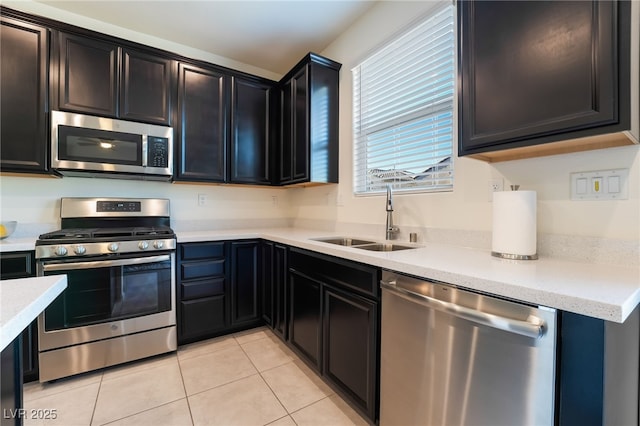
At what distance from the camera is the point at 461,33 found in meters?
1.26

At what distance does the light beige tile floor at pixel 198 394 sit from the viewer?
58.2 inches

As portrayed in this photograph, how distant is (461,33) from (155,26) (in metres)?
2.63

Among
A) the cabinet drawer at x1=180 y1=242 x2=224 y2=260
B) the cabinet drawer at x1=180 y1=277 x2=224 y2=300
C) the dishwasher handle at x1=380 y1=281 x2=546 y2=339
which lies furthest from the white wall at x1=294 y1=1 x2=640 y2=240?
the cabinet drawer at x1=180 y1=277 x2=224 y2=300

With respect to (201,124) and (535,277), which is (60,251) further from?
(535,277)

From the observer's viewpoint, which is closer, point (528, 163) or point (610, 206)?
point (610, 206)

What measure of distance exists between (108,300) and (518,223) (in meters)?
Answer: 2.57

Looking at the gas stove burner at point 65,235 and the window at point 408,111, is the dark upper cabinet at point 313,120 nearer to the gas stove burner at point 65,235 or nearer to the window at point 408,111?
the window at point 408,111

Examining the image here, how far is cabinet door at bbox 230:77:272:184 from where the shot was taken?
2689mm

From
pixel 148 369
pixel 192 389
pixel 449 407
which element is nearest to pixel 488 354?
pixel 449 407

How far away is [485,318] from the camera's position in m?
0.91

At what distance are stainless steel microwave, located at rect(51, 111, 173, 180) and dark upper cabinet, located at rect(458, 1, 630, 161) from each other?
2294 mm

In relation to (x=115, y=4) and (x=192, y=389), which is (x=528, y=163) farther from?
(x=115, y=4)

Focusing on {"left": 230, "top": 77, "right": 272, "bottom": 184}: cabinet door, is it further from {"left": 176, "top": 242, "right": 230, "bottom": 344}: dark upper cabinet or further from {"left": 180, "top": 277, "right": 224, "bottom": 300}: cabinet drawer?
{"left": 180, "top": 277, "right": 224, "bottom": 300}: cabinet drawer

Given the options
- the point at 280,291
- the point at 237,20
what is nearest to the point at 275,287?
the point at 280,291
